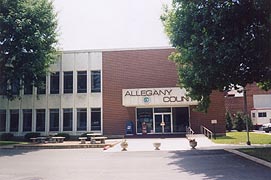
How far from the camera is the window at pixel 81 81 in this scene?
3409 cm

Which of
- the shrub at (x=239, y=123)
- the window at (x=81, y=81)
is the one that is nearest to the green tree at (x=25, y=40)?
the window at (x=81, y=81)

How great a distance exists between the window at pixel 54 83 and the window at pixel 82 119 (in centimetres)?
346

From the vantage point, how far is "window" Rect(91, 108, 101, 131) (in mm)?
33281

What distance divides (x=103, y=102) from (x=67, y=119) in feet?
14.5

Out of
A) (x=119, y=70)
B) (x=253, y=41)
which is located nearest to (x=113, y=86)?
(x=119, y=70)

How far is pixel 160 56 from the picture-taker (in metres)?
33.4

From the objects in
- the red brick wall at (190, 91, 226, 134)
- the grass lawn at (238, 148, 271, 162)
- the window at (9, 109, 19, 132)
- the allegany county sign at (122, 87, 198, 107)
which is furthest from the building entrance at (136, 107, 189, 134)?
the grass lawn at (238, 148, 271, 162)

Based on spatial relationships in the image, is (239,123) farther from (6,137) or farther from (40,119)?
(6,137)

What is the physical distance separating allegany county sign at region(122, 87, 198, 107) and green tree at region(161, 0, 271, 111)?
12.5 meters

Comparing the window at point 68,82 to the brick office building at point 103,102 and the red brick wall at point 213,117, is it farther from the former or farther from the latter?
the red brick wall at point 213,117

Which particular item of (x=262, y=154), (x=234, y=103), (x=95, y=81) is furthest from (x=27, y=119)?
(x=234, y=103)

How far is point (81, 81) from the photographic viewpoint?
3428 centimetres

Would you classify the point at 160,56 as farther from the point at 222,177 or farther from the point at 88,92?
the point at 222,177

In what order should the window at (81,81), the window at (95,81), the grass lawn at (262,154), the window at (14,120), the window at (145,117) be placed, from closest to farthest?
the grass lawn at (262,154) < the window at (145,117) < the window at (95,81) < the window at (81,81) < the window at (14,120)
